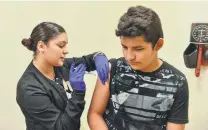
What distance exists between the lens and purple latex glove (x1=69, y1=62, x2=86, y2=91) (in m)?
1.42

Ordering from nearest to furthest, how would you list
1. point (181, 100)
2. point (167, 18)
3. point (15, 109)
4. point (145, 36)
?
1. point (145, 36)
2. point (181, 100)
3. point (167, 18)
4. point (15, 109)

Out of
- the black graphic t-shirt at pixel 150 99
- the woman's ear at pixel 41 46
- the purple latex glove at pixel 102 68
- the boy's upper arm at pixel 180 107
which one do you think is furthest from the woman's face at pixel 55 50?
the boy's upper arm at pixel 180 107

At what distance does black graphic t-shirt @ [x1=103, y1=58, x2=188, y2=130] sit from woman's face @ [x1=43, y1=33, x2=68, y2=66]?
0.35m

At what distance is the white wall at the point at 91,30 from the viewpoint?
7.26ft

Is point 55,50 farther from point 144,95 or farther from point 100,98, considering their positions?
point 144,95

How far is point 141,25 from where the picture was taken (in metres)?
1.17

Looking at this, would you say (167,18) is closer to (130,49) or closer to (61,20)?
(61,20)

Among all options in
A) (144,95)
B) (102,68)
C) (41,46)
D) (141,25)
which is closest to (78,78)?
(102,68)

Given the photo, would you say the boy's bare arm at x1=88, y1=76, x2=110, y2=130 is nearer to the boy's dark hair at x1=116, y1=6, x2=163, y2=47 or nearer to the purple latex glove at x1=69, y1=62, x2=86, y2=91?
the purple latex glove at x1=69, y1=62, x2=86, y2=91

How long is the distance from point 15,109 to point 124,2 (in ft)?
4.27

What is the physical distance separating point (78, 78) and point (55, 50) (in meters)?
0.19

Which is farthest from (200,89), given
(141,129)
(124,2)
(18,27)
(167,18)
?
(18,27)

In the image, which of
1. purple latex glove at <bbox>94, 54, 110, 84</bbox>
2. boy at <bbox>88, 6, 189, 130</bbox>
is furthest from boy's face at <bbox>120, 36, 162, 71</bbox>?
purple latex glove at <bbox>94, 54, 110, 84</bbox>

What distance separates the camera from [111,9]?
2240mm
